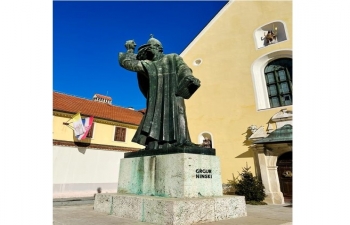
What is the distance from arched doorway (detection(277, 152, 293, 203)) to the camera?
1084 centimetres

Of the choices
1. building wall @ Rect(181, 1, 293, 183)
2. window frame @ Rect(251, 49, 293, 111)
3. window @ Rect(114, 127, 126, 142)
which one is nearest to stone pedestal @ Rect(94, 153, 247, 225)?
building wall @ Rect(181, 1, 293, 183)

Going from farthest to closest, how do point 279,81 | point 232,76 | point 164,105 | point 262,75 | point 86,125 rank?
point 86,125
point 232,76
point 262,75
point 279,81
point 164,105

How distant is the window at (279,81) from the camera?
39.8 ft

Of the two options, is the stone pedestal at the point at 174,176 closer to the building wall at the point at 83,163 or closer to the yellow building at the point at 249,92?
the yellow building at the point at 249,92

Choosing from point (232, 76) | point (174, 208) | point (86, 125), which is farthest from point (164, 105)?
point (86, 125)

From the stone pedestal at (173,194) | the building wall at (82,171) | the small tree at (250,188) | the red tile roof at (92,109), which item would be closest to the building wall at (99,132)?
the red tile roof at (92,109)

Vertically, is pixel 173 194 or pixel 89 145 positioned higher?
pixel 89 145

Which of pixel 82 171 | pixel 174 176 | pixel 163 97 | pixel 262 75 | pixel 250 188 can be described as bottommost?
pixel 250 188

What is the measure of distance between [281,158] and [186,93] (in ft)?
30.5

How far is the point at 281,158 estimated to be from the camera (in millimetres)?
11531

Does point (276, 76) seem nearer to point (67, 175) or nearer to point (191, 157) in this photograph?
point (191, 157)

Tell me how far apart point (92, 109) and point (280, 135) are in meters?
13.8

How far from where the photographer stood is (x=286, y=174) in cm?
1113

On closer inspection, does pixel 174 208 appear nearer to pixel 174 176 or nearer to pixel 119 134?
pixel 174 176
